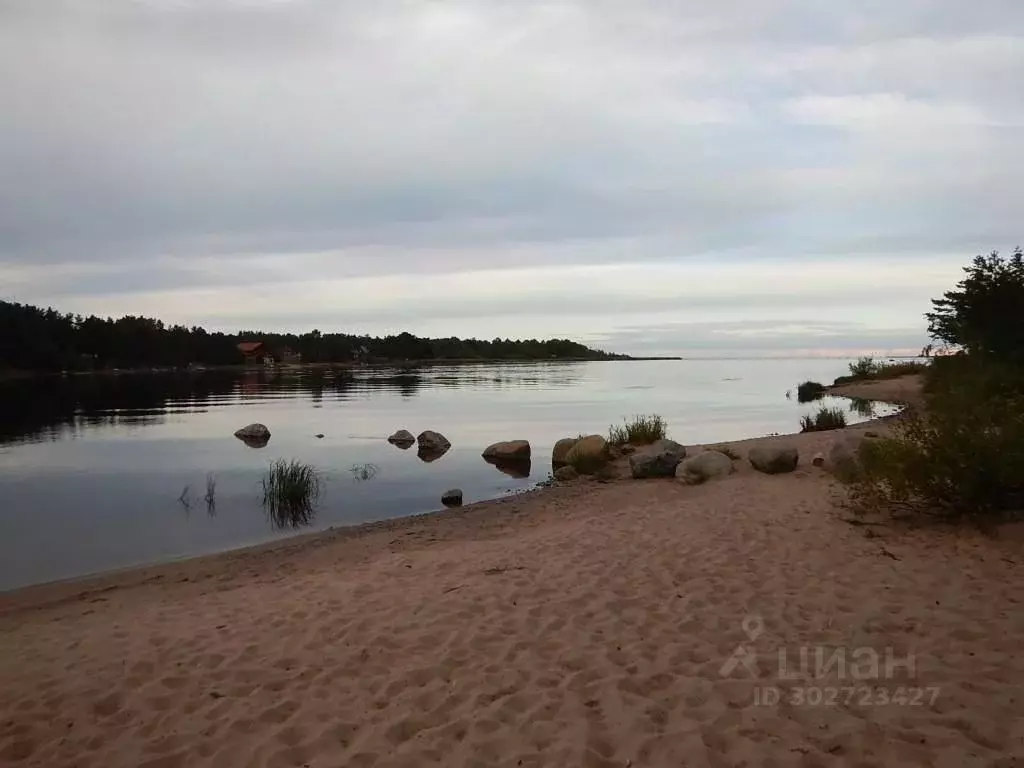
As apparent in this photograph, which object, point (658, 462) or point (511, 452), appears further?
point (511, 452)

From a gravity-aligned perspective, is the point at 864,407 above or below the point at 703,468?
below

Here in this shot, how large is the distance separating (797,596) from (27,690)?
5.86 metres

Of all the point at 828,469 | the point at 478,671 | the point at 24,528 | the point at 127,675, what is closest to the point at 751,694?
the point at 478,671

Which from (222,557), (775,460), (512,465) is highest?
(775,460)

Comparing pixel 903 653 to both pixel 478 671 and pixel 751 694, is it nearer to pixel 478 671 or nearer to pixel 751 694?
pixel 751 694

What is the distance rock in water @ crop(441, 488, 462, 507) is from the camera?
48.8 feet

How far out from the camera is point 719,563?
23.9ft

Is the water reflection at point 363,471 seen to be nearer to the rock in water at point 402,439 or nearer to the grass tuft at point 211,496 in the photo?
the grass tuft at point 211,496

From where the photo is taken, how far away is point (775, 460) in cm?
1387

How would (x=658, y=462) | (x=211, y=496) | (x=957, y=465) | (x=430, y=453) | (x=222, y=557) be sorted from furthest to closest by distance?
(x=430, y=453)
(x=211, y=496)
(x=658, y=462)
(x=222, y=557)
(x=957, y=465)

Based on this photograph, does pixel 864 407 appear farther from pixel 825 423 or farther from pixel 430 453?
pixel 430 453

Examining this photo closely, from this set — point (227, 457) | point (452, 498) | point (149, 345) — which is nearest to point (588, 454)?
point (452, 498)

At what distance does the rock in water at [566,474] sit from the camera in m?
16.8

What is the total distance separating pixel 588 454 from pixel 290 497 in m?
6.83
